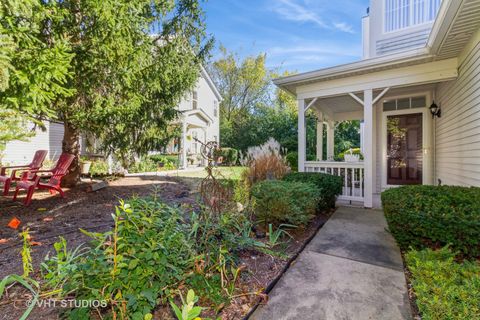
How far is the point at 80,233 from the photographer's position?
3113mm

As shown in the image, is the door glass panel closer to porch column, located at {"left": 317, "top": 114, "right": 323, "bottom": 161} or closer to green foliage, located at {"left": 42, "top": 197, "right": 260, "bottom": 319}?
porch column, located at {"left": 317, "top": 114, "right": 323, "bottom": 161}

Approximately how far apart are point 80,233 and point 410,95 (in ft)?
24.4

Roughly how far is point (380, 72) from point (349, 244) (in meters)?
3.64

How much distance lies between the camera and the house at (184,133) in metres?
8.99

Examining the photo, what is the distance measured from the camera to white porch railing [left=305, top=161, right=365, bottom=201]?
17.5ft

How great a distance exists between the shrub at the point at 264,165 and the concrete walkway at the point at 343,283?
6.77 ft

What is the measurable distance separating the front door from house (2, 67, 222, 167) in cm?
536

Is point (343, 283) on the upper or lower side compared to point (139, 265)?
lower

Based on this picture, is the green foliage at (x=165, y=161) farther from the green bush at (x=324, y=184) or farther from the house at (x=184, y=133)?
the green bush at (x=324, y=184)

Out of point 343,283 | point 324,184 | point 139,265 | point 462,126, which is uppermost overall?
A: point 462,126

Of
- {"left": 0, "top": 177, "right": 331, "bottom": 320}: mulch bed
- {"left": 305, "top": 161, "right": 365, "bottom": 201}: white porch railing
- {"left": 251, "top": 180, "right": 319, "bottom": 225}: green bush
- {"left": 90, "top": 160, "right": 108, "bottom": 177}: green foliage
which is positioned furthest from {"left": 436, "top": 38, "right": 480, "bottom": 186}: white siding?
{"left": 90, "top": 160, "right": 108, "bottom": 177}: green foliage

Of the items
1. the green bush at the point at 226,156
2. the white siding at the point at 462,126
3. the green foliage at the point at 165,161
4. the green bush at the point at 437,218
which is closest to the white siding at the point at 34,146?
the green foliage at the point at 165,161

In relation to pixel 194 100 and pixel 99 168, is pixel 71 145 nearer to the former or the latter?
Result: pixel 99 168

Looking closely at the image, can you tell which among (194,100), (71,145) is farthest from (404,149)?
(194,100)
